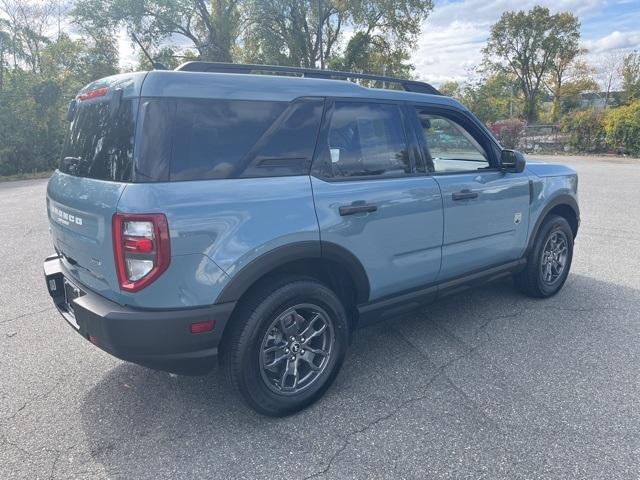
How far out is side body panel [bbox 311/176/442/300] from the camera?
2691mm

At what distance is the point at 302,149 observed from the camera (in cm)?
265

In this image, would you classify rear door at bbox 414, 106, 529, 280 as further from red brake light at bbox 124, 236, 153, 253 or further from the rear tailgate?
the rear tailgate

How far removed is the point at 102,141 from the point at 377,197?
1.62 m

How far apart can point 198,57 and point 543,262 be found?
28.3 m

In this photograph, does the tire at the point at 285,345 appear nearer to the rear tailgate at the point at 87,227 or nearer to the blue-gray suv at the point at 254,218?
the blue-gray suv at the point at 254,218

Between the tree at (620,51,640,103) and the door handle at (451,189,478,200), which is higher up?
the tree at (620,51,640,103)

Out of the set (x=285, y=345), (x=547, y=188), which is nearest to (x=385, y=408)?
(x=285, y=345)

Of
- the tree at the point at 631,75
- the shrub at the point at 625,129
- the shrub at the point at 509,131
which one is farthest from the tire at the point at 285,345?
the tree at the point at 631,75

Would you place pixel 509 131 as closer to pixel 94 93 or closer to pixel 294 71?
pixel 294 71

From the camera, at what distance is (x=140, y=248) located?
7.08 feet

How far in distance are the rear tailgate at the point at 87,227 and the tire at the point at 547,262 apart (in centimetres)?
353

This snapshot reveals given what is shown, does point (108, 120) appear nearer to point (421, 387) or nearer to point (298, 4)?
point (421, 387)

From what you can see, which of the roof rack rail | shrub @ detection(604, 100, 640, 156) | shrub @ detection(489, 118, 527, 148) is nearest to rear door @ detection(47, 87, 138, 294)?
the roof rack rail

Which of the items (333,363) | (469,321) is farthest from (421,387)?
(469,321)
